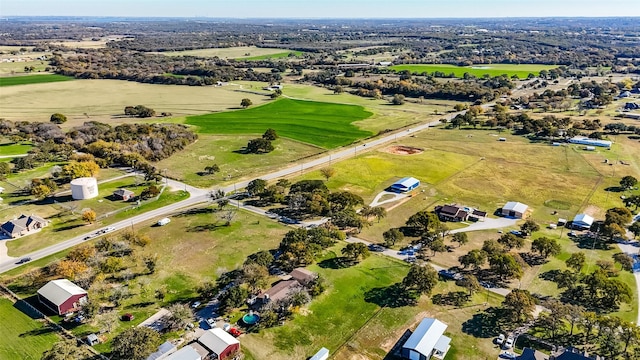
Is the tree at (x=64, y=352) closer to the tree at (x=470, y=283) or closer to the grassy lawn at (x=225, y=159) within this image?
the tree at (x=470, y=283)

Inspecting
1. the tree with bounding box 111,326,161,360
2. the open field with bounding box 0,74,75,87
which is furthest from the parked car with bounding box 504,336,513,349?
the open field with bounding box 0,74,75,87

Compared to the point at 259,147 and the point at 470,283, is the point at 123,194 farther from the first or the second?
the point at 470,283

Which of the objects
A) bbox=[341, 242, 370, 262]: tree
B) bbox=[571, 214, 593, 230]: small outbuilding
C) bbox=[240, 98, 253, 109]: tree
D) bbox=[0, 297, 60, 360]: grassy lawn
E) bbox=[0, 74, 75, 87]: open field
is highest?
bbox=[0, 74, 75, 87]: open field

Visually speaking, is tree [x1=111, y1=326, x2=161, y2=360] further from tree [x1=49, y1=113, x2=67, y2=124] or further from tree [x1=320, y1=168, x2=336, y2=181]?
tree [x1=49, y1=113, x2=67, y2=124]

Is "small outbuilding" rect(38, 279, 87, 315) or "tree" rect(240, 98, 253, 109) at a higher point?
"tree" rect(240, 98, 253, 109)

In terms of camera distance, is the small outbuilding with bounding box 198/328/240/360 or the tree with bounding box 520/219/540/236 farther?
the tree with bounding box 520/219/540/236

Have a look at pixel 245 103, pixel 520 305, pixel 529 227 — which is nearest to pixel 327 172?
pixel 529 227

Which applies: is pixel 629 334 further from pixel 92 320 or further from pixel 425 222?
pixel 92 320

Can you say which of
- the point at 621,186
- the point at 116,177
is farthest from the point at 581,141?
the point at 116,177
